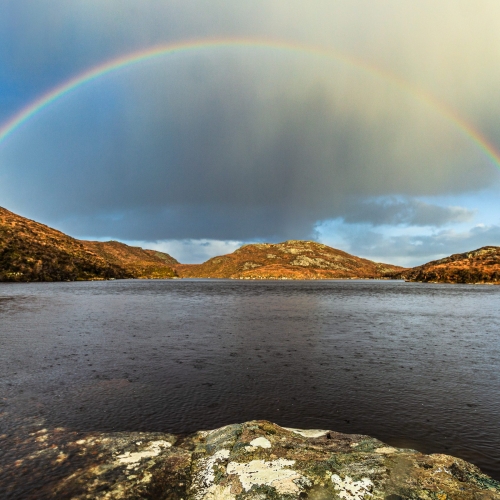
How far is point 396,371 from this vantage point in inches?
1008

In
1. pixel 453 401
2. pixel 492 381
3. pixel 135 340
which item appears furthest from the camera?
pixel 135 340

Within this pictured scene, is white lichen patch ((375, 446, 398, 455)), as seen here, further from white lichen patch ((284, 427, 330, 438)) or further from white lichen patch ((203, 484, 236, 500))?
white lichen patch ((203, 484, 236, 500))

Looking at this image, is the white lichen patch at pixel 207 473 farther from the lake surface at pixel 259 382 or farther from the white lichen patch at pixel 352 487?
the lake surface at pixel 259 382

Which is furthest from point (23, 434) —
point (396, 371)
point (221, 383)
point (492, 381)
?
point (492, 381)

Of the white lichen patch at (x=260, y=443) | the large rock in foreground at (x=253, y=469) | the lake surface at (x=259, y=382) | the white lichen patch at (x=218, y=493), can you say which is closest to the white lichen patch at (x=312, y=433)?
the large rock in foreground at (x=253, y=469)

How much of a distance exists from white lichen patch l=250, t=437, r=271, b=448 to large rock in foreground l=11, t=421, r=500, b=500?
36mm

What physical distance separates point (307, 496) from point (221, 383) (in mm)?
13804

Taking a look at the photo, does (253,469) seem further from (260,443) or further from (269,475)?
(260,443)

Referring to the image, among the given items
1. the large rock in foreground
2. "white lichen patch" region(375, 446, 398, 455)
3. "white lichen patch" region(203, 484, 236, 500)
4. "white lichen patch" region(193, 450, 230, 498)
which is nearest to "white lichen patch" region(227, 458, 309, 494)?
the large rock in foreground

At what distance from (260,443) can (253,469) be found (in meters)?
1.58

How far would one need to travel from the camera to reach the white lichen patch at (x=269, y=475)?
907 centimetres

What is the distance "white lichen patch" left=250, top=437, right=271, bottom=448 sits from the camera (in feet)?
37.2

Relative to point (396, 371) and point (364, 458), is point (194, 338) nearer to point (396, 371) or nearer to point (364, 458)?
point (396, 371)

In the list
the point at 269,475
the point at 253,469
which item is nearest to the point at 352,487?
the point at 269,475
